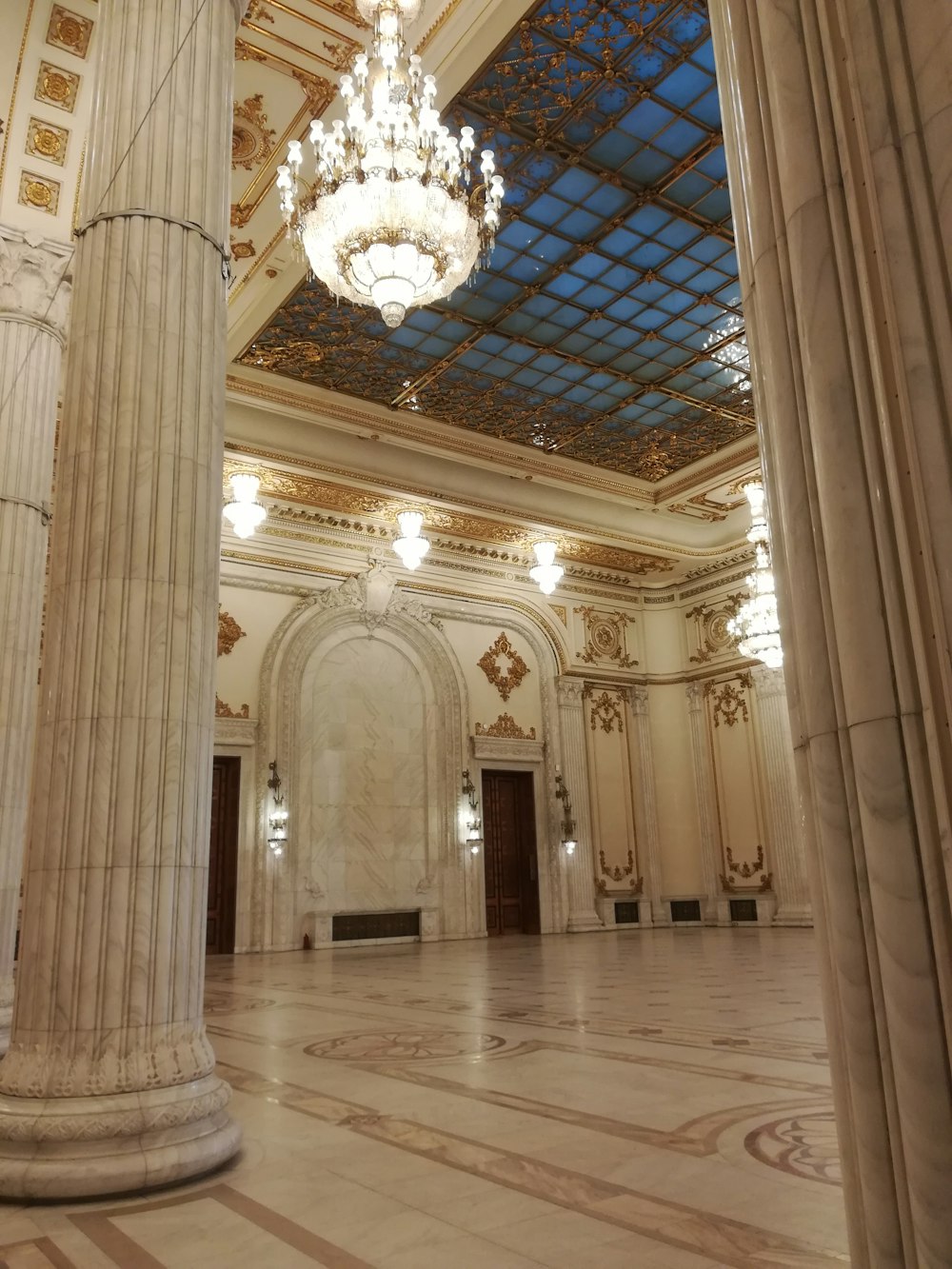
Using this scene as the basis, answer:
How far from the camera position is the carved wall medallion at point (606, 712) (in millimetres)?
16344

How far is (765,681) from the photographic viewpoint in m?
15.5

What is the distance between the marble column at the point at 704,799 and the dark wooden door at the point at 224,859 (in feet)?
25.4

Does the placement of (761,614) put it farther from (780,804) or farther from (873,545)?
(873,545)

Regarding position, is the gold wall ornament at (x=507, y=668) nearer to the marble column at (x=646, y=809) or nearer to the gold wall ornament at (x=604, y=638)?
the gold wall ornament at (x=604, y=638)

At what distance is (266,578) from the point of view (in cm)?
1345

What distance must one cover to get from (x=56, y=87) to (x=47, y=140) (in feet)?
1.16

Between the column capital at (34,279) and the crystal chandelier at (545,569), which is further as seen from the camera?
the crystal chandelier at (545,569)

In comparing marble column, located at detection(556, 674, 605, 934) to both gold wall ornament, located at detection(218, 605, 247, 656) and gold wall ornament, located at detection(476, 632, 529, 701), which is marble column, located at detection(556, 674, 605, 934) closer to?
gold wall ornament, located at detection(476, 632, 529, 701)

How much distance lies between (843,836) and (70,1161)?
2.24 metres

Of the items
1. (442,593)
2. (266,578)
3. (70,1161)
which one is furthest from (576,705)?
(70,1161)

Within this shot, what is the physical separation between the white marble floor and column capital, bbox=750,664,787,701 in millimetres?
9833

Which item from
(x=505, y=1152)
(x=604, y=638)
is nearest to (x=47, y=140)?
(x=505, y=1152)

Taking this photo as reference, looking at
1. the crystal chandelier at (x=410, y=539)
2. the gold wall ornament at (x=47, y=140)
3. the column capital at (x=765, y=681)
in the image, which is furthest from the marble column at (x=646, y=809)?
the gold wall ornament at (x=47, y=140)

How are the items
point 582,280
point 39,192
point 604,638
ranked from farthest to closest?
point 604,638
point 582,280
point 39,192
